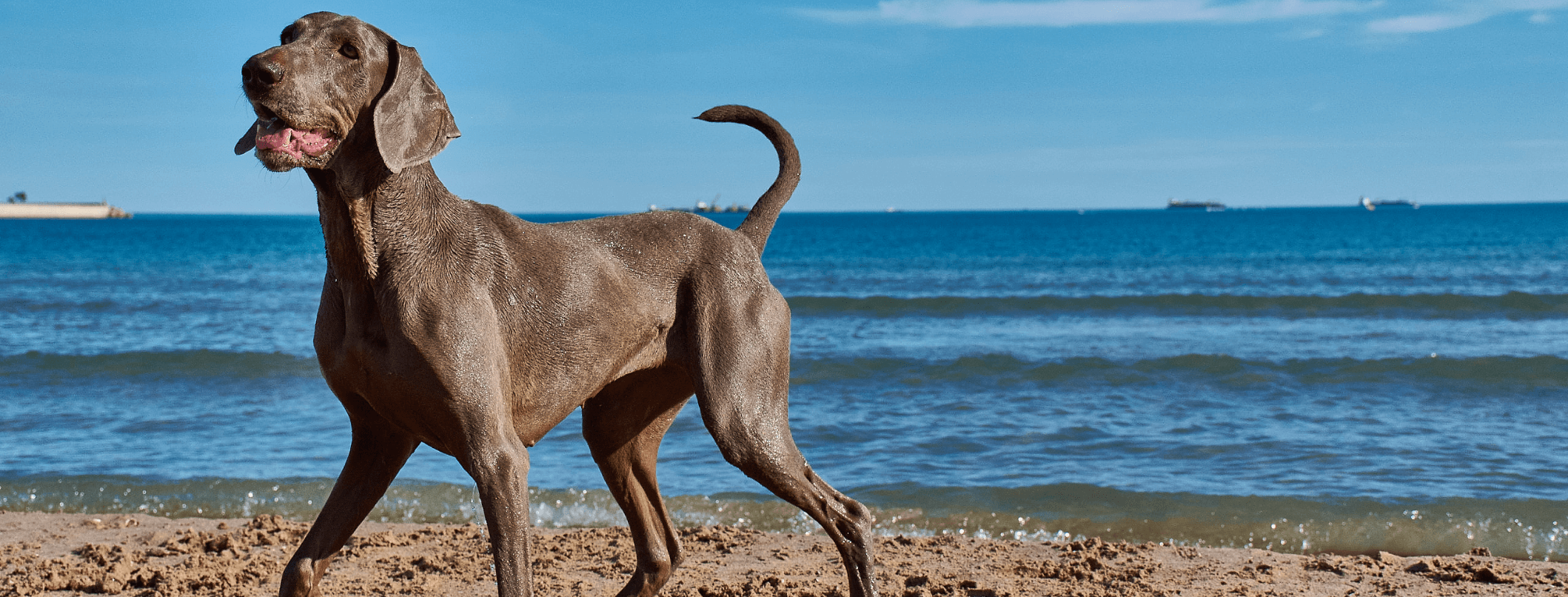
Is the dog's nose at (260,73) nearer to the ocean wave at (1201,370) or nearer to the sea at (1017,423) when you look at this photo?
the sea at (1017,423)

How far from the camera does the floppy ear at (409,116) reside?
2779mm

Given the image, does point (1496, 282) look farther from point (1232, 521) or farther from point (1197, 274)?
point (1232, 521)

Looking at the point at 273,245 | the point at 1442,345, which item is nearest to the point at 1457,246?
the point at 1442,345

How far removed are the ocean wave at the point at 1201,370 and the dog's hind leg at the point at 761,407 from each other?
25.1 feet

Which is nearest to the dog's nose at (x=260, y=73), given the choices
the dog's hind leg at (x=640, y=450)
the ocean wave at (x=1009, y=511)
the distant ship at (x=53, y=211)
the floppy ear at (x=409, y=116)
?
the floppy ear at (x=409, y=116)

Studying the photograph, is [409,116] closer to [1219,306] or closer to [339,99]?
[339,99]

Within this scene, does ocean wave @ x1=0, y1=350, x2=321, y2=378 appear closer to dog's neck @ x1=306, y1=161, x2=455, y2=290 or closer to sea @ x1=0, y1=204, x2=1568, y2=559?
sea @ x1=0, y1=204, x2=1568, y2=559

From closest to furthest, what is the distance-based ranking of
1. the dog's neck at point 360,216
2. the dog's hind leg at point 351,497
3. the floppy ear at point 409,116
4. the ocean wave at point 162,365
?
the floppy ear at point 409,116
the dog's neck at point 360,216
the dog's hind leg at point 351,497
the ocean wave at point 162,365

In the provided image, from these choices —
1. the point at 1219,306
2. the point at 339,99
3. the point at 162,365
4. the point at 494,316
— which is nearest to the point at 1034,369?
Result: the point at 1219,306

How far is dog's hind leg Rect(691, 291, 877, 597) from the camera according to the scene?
3.48 metres

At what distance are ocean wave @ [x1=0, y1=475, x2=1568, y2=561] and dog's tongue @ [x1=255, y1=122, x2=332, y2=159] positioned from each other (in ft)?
13.2

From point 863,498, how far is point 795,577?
1.81m

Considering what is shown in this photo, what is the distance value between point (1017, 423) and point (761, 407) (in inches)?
231

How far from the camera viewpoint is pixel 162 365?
12.8m
